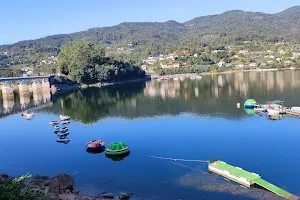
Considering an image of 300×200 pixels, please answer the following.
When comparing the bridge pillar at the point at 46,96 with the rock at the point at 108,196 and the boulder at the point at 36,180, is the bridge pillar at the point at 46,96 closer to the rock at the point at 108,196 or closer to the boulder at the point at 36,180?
the boulder at the point at 36,180

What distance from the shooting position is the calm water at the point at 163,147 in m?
20.3

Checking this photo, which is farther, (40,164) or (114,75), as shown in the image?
(114,75)

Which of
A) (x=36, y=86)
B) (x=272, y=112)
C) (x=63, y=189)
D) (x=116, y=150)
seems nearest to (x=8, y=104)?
(x=36, y=86)

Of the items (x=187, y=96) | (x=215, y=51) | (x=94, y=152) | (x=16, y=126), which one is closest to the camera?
(x=94, y=152)

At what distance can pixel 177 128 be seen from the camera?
3509 cm

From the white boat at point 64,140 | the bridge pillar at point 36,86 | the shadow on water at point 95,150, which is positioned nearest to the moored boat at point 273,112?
the shadow on water at point 95,150

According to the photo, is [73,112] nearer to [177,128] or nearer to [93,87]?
[177,128]

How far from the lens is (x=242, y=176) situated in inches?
775

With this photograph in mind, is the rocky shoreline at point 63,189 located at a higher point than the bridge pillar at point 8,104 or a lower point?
lower

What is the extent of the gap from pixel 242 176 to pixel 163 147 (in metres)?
9.70

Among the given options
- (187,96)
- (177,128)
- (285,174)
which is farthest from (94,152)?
(187,96)

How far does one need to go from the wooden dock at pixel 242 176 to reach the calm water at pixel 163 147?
57 cm

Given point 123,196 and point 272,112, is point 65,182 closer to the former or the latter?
point 123,196

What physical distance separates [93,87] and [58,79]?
29.8ft
